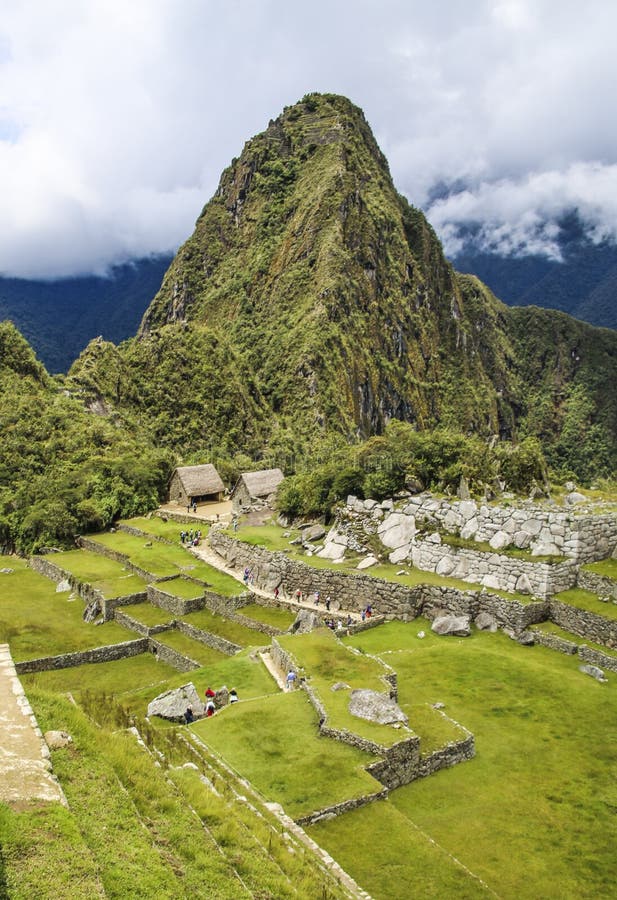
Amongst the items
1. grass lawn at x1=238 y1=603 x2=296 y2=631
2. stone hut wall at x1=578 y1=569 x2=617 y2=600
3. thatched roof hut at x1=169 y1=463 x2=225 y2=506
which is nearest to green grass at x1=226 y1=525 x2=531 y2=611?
stone hut wall at x1=578 y1=569 x2=617 y2=600

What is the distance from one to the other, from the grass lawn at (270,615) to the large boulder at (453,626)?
535 cm

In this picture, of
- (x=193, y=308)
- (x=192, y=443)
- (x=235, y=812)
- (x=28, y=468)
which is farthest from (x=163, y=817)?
(x=193, y=308)

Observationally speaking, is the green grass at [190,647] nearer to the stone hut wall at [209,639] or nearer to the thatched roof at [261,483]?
the stone hut wall at [209,639]

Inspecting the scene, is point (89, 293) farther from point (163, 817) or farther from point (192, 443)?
point (163, 817)

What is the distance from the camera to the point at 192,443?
72.8 m

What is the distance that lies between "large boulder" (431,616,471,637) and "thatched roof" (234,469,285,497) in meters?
23.2

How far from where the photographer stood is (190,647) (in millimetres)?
22703

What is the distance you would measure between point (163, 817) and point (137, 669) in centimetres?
1490

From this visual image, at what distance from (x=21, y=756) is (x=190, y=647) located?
15803 mm

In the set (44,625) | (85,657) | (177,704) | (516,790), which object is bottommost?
(44,625)

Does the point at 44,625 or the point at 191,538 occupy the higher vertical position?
the point at 191,538

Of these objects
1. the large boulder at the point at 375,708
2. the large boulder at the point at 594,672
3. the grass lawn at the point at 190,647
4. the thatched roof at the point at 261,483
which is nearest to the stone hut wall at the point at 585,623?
the large boulder at the point at 594,672

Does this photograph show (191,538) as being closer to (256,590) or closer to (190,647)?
(256,590)

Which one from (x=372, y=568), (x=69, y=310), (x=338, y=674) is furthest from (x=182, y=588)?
(x=69, y=310)
